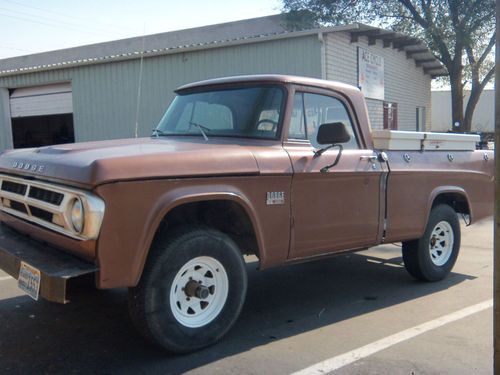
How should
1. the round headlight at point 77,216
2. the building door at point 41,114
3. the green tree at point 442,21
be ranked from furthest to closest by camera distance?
A: the green tree at point 442,21, the building door at point 41,114, the round headlight at point 77,216

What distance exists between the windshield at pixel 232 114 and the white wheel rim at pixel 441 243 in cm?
244

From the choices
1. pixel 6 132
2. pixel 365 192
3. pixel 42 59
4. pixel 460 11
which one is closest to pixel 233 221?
pixel 365 192

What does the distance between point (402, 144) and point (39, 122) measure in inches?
694

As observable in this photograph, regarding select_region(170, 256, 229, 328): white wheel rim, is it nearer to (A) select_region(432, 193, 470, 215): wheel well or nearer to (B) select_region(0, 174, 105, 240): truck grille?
(B) select_region(0, 174, 105, 240): truck grille

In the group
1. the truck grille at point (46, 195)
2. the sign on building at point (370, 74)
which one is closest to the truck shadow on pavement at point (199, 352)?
the truck grille at point (46, 195)

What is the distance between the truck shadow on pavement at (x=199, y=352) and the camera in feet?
12.0

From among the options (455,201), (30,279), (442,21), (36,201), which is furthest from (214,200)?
(442,21)

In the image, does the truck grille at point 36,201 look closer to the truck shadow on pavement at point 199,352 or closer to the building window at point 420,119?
the truck shadow on pavement at point 199,352

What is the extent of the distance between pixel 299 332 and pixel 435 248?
7.58 feet

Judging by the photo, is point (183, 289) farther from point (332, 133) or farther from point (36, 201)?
point (332, 133)

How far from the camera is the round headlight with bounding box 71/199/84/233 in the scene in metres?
3.28

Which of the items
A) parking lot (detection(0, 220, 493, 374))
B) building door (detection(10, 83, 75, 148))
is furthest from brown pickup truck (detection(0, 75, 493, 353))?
building door (detection(10, 83, 75, 148))

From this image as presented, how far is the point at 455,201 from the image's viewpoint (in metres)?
6.14

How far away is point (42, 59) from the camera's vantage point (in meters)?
27.8
